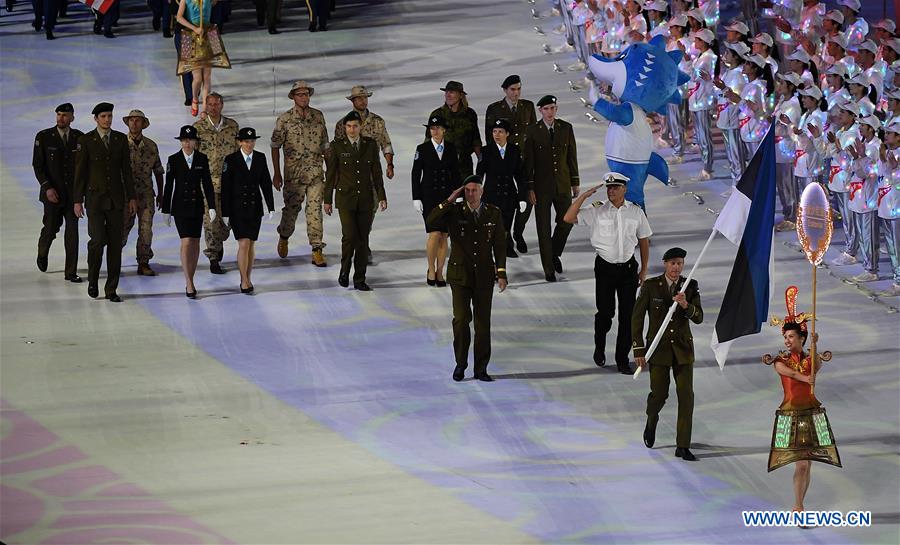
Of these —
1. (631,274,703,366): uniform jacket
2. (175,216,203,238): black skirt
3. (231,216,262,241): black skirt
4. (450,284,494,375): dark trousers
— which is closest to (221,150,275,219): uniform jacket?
(231,216,262,241): black skirt

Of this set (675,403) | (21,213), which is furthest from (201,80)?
(675,403)

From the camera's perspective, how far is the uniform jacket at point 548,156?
17.2 meters

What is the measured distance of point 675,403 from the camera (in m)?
14.5

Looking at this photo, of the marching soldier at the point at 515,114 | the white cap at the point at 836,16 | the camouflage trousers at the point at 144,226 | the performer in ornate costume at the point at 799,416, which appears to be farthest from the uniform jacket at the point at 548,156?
the performer in ornate costume at the point at 799,416

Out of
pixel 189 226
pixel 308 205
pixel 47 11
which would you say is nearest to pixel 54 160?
pixel 189 226

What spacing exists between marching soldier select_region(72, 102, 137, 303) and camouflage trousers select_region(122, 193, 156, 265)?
58 centimetres

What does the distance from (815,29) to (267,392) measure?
305 inches

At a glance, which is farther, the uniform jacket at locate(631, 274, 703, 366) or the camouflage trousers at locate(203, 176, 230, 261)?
the camouflage trousers at locate(203, 176, 230, 261)

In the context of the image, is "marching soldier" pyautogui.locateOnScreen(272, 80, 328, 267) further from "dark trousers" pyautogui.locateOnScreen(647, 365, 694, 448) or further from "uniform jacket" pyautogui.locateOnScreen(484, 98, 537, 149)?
"dark trousers" pyautogui.locateOnScreen(647, 365, 694, 448)

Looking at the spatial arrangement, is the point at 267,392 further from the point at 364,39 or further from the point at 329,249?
the point at 364,39

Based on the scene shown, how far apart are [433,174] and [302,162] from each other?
151 centimetres

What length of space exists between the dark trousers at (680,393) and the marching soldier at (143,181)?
5.99 meters

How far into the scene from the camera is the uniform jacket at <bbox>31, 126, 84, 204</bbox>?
17562mm

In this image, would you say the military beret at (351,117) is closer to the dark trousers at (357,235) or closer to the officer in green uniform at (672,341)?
the dark trousers at (357,235)
